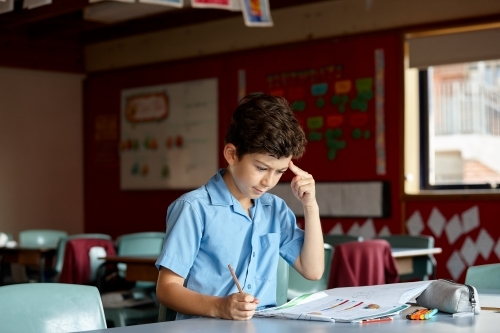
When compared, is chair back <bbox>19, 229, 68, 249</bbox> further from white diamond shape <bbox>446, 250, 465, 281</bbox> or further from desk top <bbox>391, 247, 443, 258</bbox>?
white diamond shape <bbox>446, 250, 465, 281</bbox>

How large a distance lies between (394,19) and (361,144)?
108 cm

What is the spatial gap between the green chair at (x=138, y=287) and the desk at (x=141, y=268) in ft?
0.58

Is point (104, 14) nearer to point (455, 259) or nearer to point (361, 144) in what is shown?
point (361, 144)

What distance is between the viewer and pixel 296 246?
2.16 meters

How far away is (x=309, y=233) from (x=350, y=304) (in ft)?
1.12

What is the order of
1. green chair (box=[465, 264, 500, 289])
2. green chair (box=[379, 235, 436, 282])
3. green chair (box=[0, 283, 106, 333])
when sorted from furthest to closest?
green chair (box=[379, 235, 436, 282])
green chair (box=[465, 264, 500, 289])
green chair (box=[0, 283, 106, 333])

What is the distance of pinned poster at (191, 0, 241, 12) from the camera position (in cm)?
496

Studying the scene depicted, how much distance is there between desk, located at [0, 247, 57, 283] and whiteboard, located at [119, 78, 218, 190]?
2.15 meters

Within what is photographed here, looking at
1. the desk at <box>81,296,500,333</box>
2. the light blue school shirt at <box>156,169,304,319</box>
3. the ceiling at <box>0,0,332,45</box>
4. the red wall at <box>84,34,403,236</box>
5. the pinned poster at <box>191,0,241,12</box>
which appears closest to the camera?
the desk at <box>81,296,500,333</box>

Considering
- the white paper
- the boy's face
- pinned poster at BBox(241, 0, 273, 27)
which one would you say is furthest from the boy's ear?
pinned poster at BBox(241, 0, 273, 27)

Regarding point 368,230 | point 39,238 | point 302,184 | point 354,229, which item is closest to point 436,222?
point 368,230

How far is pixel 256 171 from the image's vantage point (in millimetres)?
1934

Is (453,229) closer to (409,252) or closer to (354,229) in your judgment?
(354,229)

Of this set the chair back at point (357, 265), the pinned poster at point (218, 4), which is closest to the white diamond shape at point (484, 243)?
the chair back at point (357, 265)
